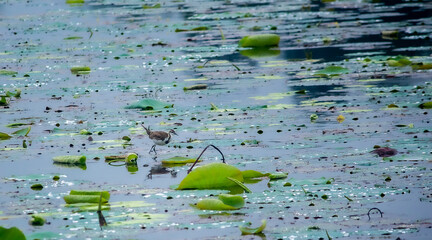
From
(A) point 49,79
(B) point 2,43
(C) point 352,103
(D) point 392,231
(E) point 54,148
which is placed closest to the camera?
(D) point 392,231

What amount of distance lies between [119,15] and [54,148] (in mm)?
13910

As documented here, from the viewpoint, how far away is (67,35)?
17.9m

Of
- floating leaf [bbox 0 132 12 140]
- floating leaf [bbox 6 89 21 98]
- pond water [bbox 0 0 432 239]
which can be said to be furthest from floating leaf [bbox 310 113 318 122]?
floating leaf [bbox 6 89 21 98]

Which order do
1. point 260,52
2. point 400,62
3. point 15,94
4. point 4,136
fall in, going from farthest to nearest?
point 260,52
point 400,62
point 15,94
point 4,136

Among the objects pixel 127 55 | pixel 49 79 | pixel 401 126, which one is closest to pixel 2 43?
pixel 127 55

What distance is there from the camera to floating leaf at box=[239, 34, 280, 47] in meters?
14.7

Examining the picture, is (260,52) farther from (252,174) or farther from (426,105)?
(252,174)

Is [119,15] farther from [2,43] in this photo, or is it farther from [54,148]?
[54,148]

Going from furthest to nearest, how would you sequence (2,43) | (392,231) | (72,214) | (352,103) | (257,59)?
1. (2,43)
2. (257,59)
3. (352,103)
4. (72,214)
5. (392,231)

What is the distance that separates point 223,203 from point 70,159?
2023mm

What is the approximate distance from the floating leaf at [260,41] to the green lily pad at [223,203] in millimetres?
8559

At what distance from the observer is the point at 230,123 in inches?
361

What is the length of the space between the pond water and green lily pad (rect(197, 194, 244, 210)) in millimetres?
77

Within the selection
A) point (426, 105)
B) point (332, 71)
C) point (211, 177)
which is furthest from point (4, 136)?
point (332, 71)
